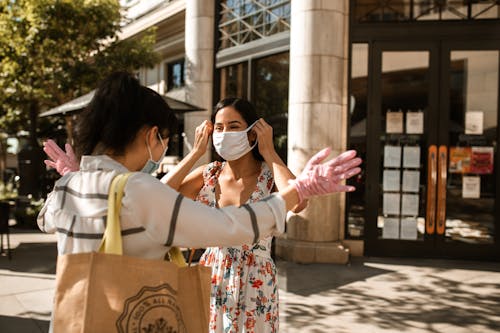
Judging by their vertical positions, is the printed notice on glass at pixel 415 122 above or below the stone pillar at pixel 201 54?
below

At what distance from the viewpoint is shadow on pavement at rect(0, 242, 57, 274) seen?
23.4 ft

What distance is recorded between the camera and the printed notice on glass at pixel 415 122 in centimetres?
798

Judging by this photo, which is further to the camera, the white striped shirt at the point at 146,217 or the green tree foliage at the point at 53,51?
the green tree foliage at the point at 53,51

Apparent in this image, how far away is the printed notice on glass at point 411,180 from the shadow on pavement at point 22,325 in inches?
229

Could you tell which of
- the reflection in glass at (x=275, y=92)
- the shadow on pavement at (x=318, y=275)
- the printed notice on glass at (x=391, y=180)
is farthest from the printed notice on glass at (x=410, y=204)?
the reflection in glass at (x=275, y=92)

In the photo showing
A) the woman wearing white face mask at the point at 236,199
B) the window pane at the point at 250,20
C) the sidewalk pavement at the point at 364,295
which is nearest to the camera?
the woman wearing white face mask at the point at 236,199

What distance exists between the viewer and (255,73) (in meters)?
9.66

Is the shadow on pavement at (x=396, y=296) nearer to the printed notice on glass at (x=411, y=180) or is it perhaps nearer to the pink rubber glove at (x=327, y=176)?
the printed notice on glass at (x=411, y=180)

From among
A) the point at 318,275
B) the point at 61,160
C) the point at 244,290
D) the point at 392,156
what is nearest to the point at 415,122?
the point at 392,156

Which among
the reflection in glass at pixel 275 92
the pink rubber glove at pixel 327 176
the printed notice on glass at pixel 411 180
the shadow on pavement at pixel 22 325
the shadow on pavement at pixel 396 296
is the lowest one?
the shadow on pavement at pixel 22 325

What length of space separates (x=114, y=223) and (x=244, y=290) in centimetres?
136

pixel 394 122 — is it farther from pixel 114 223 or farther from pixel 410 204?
pixel 114 223

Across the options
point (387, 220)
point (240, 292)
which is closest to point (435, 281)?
point (387, 220)

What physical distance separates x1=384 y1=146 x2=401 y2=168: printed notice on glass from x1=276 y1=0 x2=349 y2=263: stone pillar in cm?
95
